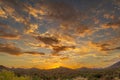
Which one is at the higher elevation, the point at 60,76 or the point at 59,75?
the point at 59,75

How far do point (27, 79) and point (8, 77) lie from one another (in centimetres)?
165

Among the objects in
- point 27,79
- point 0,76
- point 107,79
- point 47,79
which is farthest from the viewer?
point 47,79

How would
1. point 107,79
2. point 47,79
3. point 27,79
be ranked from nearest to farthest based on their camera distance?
1. point 27,79
2. point 107,79
3. point 47,79

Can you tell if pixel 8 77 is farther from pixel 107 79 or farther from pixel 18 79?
pixel 107 79

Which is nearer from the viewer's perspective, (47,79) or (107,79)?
(107,79)

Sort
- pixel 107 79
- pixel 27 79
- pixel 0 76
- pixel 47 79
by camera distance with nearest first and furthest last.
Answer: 1. pixel 0 76
2. pixel 27 79
3. pixel 107 79
4. pixel 47 79

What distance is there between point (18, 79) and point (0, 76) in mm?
1482

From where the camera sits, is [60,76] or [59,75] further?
A: [59,75]

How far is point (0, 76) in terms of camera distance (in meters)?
17.1

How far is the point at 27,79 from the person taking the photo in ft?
61.0

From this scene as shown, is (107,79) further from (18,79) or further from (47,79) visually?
(18,79)

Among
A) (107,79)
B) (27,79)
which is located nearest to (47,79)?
(107,79)

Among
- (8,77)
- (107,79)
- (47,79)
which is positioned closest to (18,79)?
(8,77)

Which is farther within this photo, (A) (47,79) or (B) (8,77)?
(A) (47,79)
